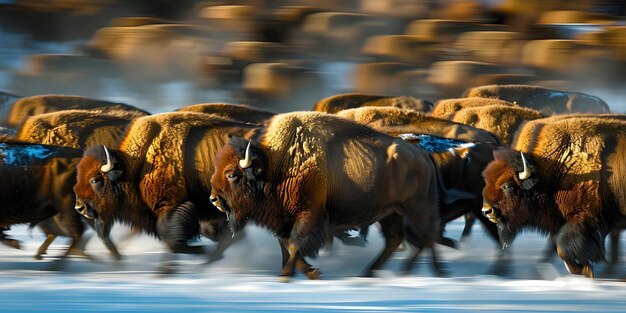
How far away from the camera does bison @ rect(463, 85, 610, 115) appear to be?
1572 centimetres

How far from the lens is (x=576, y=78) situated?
18.1 metres

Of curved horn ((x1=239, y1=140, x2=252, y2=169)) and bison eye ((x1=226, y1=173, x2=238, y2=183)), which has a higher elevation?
curved horn ((x1=239, y1=140, x2=252, y2=169))

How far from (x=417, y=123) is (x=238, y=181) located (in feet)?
9.11

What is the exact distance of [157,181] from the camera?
766cm

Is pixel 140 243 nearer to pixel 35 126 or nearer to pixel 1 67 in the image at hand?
pixel 35 126

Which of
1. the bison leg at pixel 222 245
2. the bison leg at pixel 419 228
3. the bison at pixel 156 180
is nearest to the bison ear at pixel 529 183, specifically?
the bison leg at pixel 419 228

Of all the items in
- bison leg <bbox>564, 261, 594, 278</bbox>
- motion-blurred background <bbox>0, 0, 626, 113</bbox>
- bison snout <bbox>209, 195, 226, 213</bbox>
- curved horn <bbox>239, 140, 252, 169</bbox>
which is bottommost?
motion-blurred background <bbox>0, 0, 626, 113</bbox>

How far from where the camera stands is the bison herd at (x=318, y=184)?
23.7 feet

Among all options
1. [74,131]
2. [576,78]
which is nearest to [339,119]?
[74,131]

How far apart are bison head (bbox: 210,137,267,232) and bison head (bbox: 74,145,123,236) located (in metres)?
0.80

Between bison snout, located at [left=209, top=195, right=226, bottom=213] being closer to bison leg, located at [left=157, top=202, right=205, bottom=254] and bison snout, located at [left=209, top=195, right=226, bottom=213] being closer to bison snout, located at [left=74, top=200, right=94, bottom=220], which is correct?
bison leg, located at [left=157, top=202, right=205, bottom=254]

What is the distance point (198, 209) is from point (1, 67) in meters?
14.3

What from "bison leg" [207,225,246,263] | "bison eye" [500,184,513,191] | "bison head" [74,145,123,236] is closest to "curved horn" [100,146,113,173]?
"bison head" [74,145,123,236]

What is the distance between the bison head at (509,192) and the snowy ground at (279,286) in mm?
440
